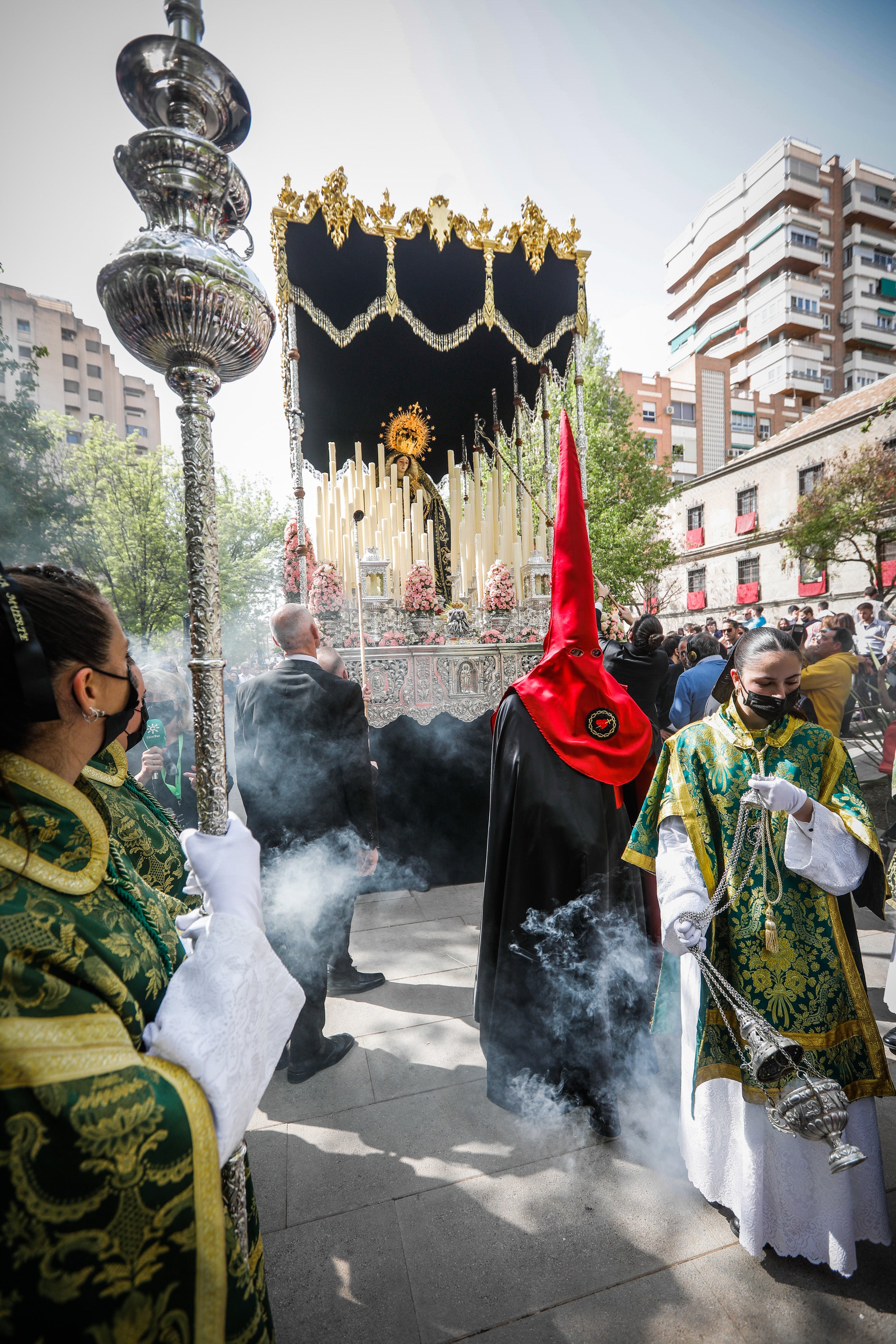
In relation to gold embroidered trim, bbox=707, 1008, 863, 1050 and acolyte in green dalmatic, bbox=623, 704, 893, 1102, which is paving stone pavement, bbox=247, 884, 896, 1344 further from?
gold embroidered trim, bbox=707, 1008, 863, 1050

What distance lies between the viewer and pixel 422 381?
24.3 ft

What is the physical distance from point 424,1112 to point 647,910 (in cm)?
140

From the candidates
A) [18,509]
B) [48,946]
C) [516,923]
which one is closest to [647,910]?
[516,923]

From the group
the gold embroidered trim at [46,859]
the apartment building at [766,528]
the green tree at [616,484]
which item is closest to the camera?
the gold embroidered trim at [46,859]

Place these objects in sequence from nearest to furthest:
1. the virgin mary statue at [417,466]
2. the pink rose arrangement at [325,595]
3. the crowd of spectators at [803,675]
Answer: the crowd of spectators at [803,675]
the pink rose arrangement at [325,595]
the virgin mary statue at [417,466]

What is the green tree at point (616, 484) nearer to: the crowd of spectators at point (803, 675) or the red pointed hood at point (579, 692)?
the crowd of spectators at point (803, 675)

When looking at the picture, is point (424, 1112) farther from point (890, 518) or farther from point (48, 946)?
point (890, 518)

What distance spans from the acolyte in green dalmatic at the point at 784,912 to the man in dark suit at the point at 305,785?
1.78 m

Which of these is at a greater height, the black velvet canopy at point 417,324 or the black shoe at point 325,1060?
the black velvet canopy at point 417,324

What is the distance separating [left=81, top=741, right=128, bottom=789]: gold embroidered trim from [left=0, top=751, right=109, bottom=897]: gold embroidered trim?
67 centimetres

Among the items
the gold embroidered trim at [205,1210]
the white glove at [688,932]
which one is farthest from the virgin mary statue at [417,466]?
the gold embroidered trim at [205,1210]

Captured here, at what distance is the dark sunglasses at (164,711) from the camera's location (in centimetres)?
438

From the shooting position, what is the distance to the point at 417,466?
25.1ft

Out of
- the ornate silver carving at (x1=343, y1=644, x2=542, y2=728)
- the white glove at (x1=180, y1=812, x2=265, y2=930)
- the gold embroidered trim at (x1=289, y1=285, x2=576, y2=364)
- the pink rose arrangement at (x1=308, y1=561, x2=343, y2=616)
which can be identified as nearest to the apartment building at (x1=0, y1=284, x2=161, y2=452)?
the gold embroidered trim at (x1=289, y1=285, x2=576, y2=364)
